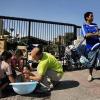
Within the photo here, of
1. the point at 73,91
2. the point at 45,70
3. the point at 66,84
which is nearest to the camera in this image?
the point at 45,70

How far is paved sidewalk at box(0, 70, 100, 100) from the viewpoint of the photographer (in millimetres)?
8055

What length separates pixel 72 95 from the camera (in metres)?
8.24

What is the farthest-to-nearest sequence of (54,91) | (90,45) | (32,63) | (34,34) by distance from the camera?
(34,34) → (32,63) → (90,45) → (54,91)

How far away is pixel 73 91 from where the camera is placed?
28.1ft

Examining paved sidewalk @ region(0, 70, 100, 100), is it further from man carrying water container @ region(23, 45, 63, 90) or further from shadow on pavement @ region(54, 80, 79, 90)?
man carrying water container @ region(23, 45, 63, 90)

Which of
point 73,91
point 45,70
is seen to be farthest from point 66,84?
point 45,70

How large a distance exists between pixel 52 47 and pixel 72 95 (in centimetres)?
505

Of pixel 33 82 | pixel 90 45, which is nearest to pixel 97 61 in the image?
pixel 90 45

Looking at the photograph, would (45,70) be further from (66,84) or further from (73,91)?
(66,84)

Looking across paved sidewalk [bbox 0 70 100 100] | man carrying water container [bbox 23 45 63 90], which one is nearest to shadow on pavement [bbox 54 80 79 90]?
paved sidewalk [bbox 0 70 100 100]

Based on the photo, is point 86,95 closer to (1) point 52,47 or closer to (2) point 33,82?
(2) point 33,82

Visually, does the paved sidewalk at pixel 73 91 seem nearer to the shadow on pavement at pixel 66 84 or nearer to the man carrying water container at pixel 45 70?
the shadow on pavement at pixel 66 84

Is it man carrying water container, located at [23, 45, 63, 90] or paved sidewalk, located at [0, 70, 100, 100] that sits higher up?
man carrying water container, located at [23, 45, 63, 90]

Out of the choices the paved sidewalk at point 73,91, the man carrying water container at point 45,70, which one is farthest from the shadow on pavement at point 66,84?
the man carrying water container at point 45,70
